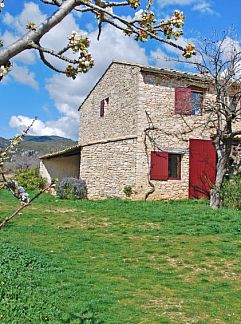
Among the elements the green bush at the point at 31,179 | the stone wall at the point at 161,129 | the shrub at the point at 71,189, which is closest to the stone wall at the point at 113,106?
the stone wall at the point at 161,129

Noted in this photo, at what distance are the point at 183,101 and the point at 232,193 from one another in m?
5.30

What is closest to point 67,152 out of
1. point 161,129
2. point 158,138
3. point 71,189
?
point 71,189

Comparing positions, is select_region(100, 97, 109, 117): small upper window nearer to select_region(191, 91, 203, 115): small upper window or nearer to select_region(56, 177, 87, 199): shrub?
select_region(56, 177, 87, 199): shrub

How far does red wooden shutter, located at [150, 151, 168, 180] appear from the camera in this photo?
18.2m

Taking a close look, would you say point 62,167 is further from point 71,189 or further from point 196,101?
point 196,101

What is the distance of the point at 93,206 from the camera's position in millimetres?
16250

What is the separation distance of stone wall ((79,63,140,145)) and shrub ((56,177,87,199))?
2.85 m

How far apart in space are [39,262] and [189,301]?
2.74m

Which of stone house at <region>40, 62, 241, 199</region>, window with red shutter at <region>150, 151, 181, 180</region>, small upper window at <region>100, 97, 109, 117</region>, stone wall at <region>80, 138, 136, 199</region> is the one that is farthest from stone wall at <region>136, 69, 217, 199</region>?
small upper window at <region>100, 97, 109, 117</region>

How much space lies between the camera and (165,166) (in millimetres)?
18391

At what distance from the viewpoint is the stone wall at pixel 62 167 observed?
26.8m

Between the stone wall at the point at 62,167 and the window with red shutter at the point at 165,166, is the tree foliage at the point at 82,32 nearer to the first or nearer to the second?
the window with red shutter at the point at 165,166

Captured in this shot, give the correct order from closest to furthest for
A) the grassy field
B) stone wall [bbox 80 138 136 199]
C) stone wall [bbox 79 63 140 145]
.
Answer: the grassy field → stone wall [bbox 80 138 136 199] → stone wall [bbox 79 63 140 145]

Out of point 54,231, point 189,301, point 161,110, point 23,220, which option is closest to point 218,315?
point 189,301
